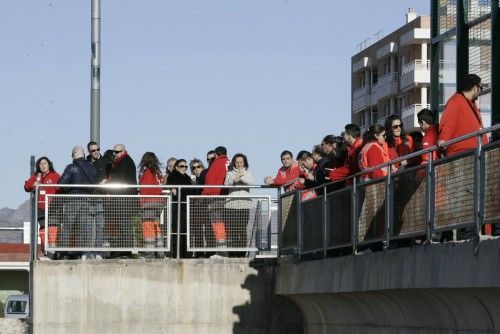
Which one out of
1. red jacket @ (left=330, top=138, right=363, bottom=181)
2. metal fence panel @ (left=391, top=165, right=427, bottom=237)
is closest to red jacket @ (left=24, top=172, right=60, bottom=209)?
red jacket @ (left=330, top=138, right=363, bottom=181)

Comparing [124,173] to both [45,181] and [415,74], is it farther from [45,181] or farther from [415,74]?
[415,74]

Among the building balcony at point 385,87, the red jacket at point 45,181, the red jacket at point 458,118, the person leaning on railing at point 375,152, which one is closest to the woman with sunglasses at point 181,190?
the red jacket at point 45,181

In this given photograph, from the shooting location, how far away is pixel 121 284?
23.3m

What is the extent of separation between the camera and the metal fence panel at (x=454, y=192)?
552 inches

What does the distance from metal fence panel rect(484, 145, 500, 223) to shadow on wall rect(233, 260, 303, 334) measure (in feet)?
33.3

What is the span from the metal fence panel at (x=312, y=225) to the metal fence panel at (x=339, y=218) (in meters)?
0.48

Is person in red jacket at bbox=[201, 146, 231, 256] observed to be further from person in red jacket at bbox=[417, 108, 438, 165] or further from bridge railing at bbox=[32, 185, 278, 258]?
person in red jacket at bbox=[417, 108, 438, 165]

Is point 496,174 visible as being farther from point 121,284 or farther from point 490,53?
point 121,284

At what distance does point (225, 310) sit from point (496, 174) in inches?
416

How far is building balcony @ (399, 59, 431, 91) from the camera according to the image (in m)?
121

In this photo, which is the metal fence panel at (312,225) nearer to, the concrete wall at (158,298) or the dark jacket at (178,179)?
the concrete wall at (158,298)

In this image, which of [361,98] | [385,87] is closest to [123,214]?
[385,87]

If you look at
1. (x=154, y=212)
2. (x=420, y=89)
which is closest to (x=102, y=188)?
(x=154, y=212)

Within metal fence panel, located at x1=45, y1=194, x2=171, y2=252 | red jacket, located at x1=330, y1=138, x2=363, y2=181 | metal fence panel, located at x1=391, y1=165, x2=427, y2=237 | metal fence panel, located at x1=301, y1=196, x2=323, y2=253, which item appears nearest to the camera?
metal fence panel, located at x1=391, y1=165, x2=427, y2=237
